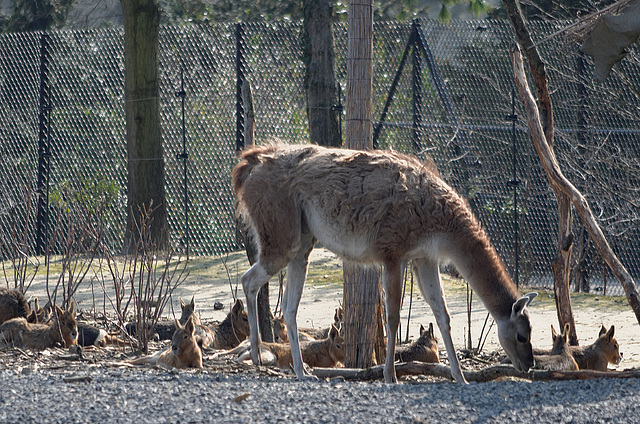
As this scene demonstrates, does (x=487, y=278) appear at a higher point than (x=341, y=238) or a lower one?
lower

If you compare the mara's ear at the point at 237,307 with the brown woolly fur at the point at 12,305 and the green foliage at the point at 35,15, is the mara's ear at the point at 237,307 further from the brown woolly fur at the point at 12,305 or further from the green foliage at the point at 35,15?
the green foliage at the point at 35,15

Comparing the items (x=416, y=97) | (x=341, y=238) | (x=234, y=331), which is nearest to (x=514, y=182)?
(x=416, y=97)

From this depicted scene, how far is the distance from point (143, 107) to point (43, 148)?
2421mm

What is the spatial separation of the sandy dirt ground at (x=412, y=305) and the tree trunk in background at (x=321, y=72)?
7.64 ft

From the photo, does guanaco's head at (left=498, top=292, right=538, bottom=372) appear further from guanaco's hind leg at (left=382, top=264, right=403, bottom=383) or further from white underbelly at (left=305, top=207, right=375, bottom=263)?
white underbelly at (left=305, top=207, right=375, bottom=263)

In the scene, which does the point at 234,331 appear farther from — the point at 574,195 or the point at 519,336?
the point at 574,195

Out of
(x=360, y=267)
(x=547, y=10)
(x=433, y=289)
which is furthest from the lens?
(x=547, y=10)

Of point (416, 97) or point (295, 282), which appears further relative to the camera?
point (416, 97)

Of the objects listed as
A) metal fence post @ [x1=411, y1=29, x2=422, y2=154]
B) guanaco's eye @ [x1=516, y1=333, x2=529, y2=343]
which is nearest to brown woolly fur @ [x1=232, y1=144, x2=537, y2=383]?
guanaco's eye @ [x1=516, y1=333, x2=529, y2=343]

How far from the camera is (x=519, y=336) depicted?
287 inches

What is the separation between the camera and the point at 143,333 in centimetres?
889

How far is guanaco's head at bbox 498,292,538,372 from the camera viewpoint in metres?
7.27

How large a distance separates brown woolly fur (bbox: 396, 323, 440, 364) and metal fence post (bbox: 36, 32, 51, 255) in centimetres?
1017

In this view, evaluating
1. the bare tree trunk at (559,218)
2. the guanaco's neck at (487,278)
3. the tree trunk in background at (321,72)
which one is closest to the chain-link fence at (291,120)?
the tree trunk in background at (321,72)
